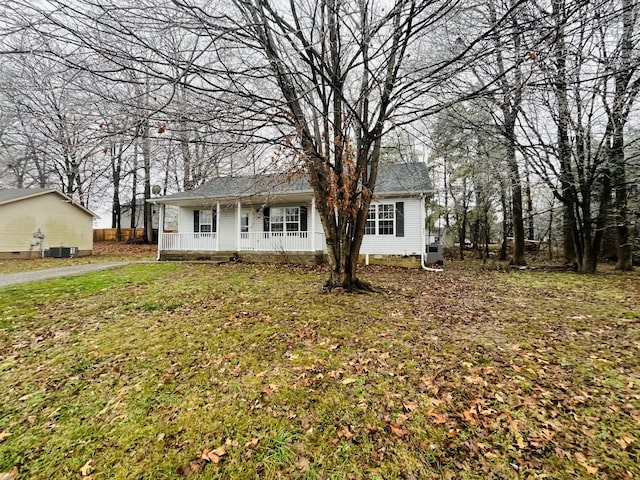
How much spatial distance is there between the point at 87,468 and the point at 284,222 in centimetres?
1175

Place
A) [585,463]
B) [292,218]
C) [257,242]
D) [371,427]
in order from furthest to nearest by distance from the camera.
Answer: [292,218] → [257,242] → [371,427] → [585,463]

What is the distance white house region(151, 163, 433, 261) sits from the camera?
11992 mm

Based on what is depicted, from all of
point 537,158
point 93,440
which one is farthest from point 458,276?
point 93,440

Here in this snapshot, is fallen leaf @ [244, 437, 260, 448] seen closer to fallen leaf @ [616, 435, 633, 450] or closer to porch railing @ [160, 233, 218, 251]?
fallen leaf @ [616, 435, 633, 450]

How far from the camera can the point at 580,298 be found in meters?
6.32

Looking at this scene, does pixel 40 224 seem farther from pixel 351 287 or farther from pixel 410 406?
pixel 410 406

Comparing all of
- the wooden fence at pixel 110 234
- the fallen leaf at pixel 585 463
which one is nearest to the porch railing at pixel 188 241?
the fallen leaf at pixel 585 463

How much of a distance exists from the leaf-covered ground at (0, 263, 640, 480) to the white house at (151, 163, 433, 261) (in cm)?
646

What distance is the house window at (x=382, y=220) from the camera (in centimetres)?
1230

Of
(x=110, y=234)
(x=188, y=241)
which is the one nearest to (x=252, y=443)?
(x=188, y=241)

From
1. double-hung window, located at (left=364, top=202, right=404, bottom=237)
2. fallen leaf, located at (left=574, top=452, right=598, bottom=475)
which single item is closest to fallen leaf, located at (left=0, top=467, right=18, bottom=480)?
fallen leaf, located at (left=574, top=452, right=598, bottom=475)

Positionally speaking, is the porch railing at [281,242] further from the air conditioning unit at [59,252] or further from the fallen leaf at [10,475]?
the air conditioning unit at [59,252]

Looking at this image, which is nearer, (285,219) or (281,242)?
(281,242)

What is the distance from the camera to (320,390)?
9.75 ft
